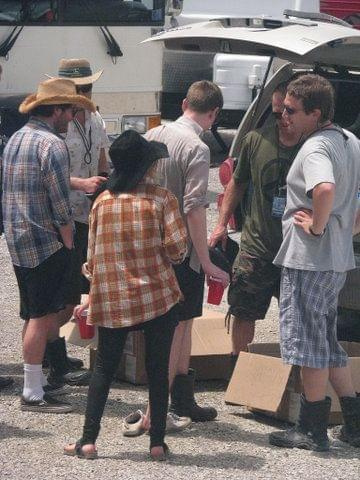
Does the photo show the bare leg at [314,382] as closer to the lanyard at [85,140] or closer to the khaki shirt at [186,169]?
the khaki shirt at [186,169]

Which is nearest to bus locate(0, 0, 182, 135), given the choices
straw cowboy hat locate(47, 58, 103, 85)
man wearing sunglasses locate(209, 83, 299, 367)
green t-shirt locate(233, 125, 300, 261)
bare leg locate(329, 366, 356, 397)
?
straw cowboy hat locate(47, 58, 103, 85)

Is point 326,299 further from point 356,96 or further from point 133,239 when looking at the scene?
point 356,96

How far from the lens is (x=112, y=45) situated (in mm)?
9961

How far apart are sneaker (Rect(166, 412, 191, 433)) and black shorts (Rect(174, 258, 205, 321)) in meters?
0.49

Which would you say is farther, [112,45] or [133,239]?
[112,45]

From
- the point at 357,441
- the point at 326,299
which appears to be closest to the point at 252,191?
the point at 326,299

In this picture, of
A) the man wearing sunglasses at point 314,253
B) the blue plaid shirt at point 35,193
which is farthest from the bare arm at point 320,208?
the blue plaid shirt at point 35,193

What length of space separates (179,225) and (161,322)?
44 cm

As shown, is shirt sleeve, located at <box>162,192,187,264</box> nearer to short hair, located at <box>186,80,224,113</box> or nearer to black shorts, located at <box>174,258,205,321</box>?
black shorts, located at <box>174,258,205,321</box>

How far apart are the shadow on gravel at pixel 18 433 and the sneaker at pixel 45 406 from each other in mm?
261

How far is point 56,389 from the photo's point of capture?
6.43 m

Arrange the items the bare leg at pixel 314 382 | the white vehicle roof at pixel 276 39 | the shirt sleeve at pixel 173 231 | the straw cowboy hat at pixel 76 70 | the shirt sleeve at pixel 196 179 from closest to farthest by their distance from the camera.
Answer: the shirt sleeve at pixel 173 231, the bare leg at pixel 314 382, the shirt sleeve at pixel 196 179, the white vehicle roof at pixel 276 39, the straw cowboy hat at pixel 76 70

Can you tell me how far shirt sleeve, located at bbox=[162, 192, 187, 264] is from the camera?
521 centimetres

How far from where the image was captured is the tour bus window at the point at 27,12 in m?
9.63
